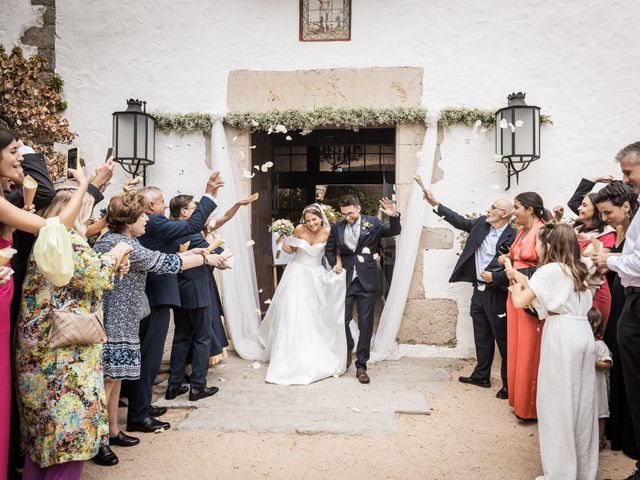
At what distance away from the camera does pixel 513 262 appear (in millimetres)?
4223

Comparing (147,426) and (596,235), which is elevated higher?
(596,235)

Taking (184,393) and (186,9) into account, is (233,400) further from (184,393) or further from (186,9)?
(186,9)

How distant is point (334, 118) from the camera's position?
5812 millimetres

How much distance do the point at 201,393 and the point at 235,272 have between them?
179 centimetres

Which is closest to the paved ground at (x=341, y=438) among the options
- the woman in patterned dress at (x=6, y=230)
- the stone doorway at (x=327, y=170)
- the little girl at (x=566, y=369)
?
the little girl at (x=566, y=369)

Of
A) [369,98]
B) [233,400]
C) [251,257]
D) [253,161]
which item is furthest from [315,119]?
[233,400]

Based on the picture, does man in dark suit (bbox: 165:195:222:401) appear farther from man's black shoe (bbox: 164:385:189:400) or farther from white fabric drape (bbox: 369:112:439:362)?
white fabric drape (bbox: 369:112:439:362)

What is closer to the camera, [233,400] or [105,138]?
[233,400]

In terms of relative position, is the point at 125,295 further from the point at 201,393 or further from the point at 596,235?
the point at 596,235

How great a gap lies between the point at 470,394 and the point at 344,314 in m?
1.40

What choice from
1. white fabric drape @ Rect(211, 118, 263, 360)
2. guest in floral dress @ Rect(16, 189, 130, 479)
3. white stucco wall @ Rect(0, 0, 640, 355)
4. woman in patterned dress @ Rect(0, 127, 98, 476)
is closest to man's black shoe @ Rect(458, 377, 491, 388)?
white stucco wall @ Rect(0, 0, 640, 355)

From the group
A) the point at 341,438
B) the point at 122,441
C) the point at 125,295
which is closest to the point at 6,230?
the point at 125,295

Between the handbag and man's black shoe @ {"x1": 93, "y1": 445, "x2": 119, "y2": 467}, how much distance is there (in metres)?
1.03

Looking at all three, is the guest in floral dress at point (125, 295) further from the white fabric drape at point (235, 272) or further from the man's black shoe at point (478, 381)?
the man's black shoe at point (478, 381)
